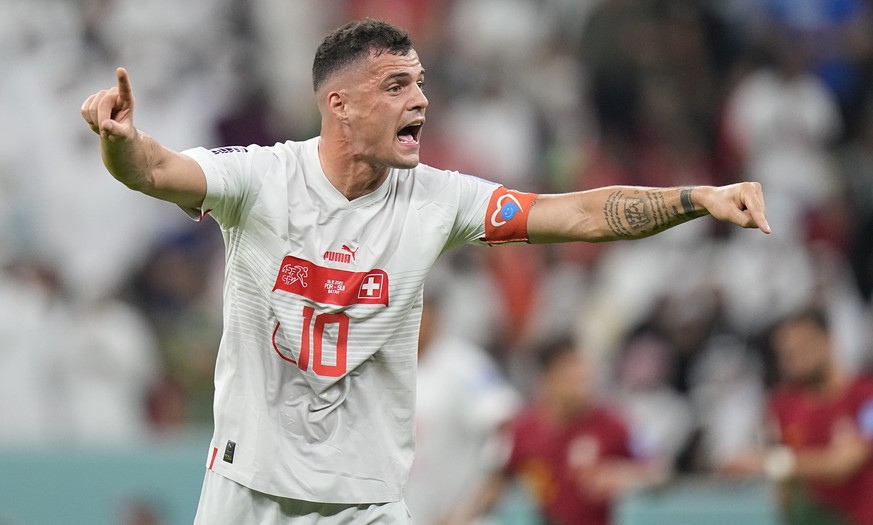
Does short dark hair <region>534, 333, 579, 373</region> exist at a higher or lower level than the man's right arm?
lower

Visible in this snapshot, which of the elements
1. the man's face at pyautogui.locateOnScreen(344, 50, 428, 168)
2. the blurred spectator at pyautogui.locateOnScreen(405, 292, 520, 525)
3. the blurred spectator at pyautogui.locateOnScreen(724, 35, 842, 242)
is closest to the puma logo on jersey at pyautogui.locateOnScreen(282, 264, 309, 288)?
the man's face at pyautogui.locateOnScreen(344, 50, 428, 168)

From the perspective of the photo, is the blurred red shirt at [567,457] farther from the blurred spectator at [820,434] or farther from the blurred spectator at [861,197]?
the blurred spectator at [861,197]

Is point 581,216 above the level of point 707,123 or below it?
below

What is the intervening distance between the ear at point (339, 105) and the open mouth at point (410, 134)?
0.19 m

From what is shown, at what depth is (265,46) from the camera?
1441 centimetres

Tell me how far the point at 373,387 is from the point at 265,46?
9906 millimetres

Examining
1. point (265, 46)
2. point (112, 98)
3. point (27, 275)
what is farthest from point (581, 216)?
point (265, 46)

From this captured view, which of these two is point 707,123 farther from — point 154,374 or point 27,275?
point 27,275

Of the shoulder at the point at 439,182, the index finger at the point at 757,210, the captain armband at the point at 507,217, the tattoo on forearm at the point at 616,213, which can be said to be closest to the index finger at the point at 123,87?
the shoulder at the point at 439,182

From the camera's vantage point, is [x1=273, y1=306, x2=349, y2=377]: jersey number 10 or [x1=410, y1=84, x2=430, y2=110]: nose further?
[x1=410, y1=84, x2=430, y2=110]: nose

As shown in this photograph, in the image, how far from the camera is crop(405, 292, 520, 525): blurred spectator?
8.46 m

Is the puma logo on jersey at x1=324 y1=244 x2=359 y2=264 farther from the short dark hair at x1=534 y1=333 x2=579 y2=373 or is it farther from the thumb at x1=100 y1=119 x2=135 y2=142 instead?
the short dark hair at x1=534 y1=333 x2=579 y2=373

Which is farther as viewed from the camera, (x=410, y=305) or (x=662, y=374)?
(x=662, y=374)

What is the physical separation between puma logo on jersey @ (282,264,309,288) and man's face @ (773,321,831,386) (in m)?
4.44
